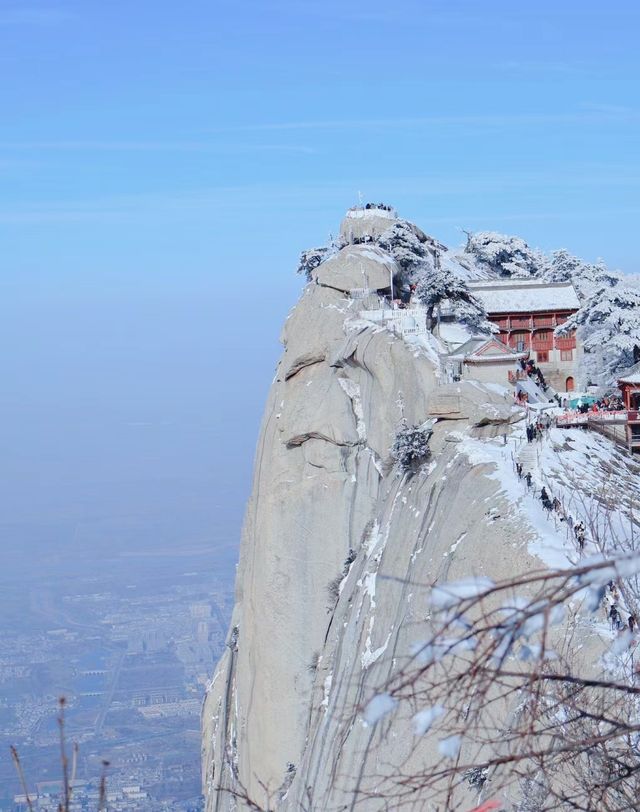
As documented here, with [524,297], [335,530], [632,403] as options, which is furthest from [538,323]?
[335,530]

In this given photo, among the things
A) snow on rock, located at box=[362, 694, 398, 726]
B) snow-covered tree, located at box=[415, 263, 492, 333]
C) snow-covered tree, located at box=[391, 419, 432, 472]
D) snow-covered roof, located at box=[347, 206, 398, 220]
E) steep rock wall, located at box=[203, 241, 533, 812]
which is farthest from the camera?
snow-covered roof, located at box=[347, 206, 398, 220]

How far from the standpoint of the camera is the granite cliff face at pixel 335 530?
1237 inches

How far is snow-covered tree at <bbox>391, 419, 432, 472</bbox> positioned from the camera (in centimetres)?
3572

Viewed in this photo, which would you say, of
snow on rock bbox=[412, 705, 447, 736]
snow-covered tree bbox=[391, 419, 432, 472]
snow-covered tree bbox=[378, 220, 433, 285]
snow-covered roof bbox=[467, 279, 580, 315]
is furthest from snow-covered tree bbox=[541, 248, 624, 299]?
snow on rock bbox=[412, 705, 447, 736]

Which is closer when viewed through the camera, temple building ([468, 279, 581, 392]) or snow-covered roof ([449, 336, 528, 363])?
snow-covered roof ([449, 336, 528, 363])

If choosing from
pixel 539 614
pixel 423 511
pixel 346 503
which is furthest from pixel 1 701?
pixel 539 614

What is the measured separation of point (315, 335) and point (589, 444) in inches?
491

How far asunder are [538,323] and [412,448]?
2120 centimetres

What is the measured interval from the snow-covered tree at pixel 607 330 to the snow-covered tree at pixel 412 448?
57.5 feet

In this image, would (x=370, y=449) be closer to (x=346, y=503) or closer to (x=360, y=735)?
(x=346, y=503)

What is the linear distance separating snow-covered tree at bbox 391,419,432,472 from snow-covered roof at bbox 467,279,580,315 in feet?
62.4

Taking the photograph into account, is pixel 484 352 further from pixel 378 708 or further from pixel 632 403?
pixel 378 708

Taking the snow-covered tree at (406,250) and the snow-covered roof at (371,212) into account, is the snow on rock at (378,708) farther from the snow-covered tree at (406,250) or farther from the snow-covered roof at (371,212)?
the snow-covered roof at (371,212)

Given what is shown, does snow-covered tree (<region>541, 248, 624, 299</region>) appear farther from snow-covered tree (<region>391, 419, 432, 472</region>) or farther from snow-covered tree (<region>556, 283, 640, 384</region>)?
snow-covered tree (<region>391, 419, 432, 472</region>)
